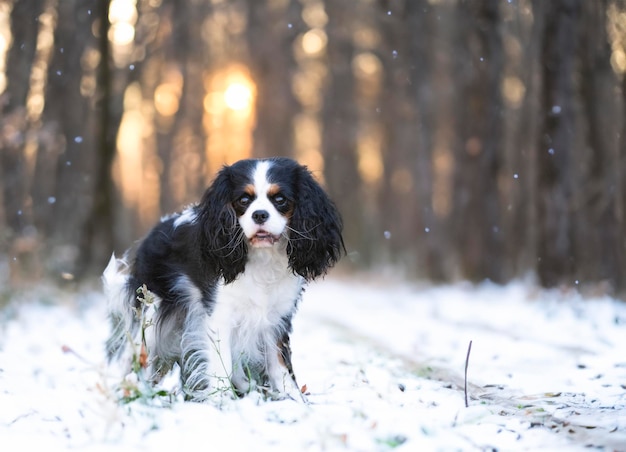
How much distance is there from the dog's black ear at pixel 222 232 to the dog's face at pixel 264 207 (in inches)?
2.9

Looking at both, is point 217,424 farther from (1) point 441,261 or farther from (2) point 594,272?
(1) point 441,261

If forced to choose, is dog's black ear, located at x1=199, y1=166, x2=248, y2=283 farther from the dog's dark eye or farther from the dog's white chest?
the dog's dark eye

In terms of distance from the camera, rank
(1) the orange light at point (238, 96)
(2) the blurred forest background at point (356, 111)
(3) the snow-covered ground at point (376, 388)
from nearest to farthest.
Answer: (3) the snow-covered ground at point (376, 388), (2) the blurred forest background at point (356, 111), (1) the orange light at point (238, 96)

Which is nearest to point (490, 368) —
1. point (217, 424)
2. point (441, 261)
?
point (217, 424)

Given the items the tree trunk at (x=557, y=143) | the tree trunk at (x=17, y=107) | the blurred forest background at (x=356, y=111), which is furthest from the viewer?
the blurred forest background at (x=356, y=111)

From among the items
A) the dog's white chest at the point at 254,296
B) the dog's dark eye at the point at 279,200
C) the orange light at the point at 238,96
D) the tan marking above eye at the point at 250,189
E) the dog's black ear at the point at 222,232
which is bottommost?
the dog's white chest at the point at 254,296

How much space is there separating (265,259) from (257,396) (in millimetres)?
904

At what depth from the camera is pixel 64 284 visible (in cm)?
1252

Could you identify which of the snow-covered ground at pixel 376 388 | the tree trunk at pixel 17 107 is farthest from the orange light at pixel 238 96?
the snow-covered ground at pixel 376 388

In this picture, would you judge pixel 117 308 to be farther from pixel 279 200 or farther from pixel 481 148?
pixel 481 148

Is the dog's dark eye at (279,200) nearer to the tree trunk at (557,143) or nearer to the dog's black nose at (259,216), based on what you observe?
the dog's black nose at (259,216)

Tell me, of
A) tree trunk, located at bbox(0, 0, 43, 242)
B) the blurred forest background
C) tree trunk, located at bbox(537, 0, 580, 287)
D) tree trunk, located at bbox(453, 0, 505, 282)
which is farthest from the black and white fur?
tree trunk, located at bbox(453, 0, 505, 282)

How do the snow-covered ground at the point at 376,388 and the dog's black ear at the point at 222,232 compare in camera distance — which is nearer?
the snow-covered ground at the point at 376,388

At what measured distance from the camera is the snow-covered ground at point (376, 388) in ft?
12.8
